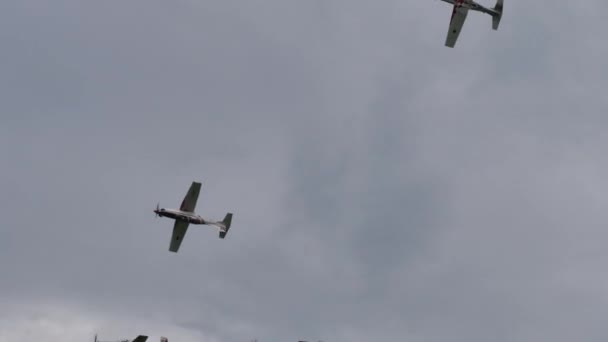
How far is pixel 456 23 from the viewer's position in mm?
128625

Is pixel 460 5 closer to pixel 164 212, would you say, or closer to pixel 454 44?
pixel 454 44

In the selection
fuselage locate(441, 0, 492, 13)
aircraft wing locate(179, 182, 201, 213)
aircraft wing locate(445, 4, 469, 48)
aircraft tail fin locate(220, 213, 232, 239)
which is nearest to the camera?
aircraft wing locate(445, 4, 469, 48)

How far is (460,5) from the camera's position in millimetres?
132500

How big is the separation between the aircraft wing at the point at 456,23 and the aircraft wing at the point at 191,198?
54939 mm

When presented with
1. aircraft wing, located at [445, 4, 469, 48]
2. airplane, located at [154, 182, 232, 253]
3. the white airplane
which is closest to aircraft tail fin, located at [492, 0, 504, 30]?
the white airplane

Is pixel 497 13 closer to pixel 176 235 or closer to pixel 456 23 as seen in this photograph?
pixel 456 23

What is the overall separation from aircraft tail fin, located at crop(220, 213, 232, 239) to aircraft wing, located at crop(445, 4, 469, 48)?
5893cm

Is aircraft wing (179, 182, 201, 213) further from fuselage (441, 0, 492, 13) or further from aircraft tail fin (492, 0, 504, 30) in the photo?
aircraft tail fin (492, 0, 504, 30)

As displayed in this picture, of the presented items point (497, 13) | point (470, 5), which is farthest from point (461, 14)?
point (497, 13)

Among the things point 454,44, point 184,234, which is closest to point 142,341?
point 184,234

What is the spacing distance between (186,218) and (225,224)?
27.9 ft

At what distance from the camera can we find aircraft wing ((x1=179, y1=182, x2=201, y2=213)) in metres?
159

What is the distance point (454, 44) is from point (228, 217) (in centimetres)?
5924

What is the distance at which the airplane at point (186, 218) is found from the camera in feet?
523
